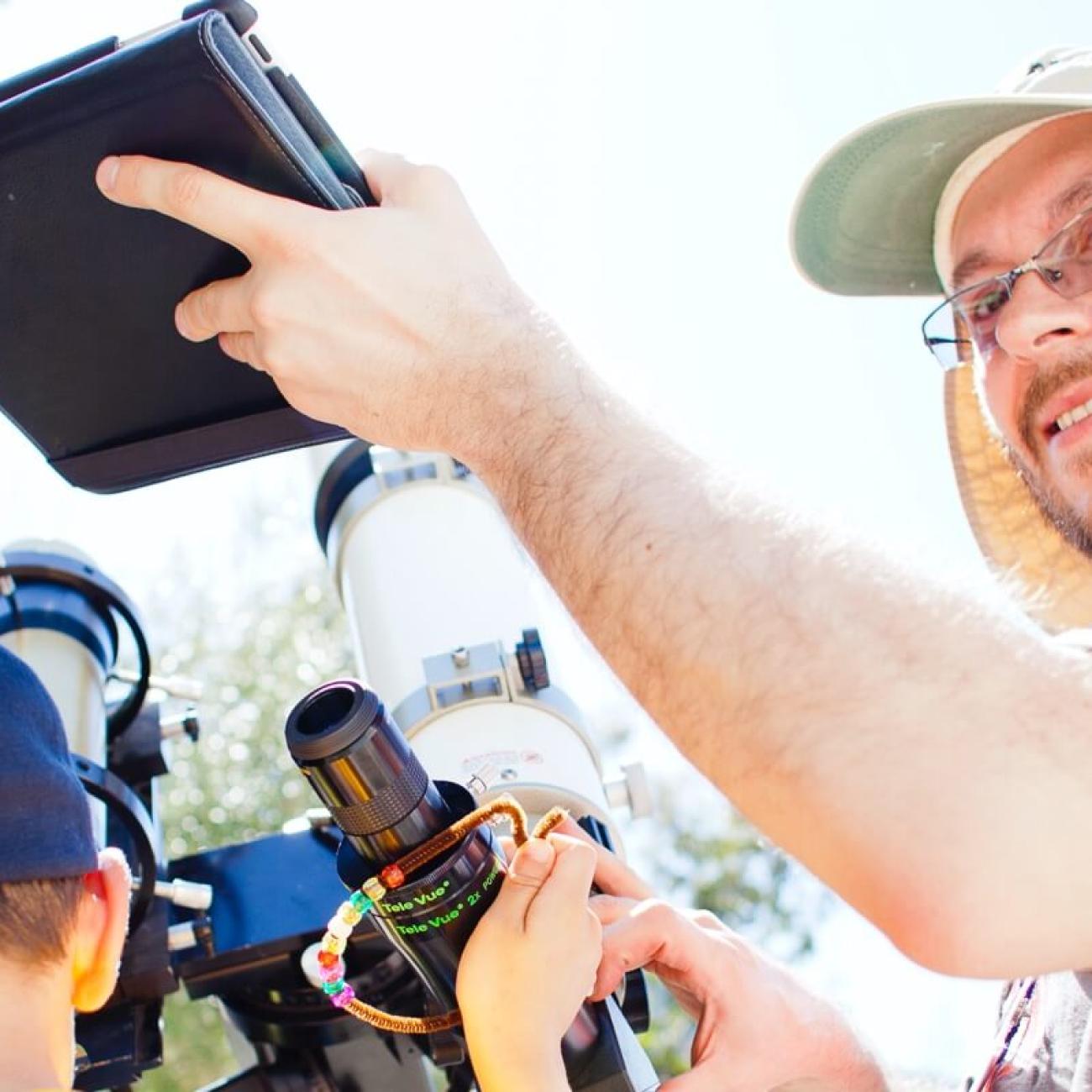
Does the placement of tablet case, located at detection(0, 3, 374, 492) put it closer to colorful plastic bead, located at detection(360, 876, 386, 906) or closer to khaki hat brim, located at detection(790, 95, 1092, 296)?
colorful plastic bead, located at detection(360, 876, 386, 906)

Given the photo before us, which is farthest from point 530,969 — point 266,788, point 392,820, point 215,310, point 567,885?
point 266,788

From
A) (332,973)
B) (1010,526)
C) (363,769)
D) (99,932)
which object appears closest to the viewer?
(363,769)

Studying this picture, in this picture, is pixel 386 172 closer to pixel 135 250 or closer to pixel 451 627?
pixel 135 250

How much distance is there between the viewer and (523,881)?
125 centimetres

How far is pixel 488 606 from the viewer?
213 centimetres

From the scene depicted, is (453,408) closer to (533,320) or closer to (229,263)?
(533,320)

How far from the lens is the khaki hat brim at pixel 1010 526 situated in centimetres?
192

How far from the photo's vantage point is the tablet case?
105 cm

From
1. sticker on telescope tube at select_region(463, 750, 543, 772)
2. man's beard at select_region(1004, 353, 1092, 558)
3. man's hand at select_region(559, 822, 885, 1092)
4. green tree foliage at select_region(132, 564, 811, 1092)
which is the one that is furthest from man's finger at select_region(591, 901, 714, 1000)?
green tree foliage at select_region(132, 564, 811, 1092)

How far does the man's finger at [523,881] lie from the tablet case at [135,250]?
1.73ft

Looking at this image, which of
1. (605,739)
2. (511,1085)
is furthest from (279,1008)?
(605,739)

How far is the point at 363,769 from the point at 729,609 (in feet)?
1.43

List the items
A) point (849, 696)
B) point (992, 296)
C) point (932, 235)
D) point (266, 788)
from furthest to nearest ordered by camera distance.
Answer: point (266, 788)
point (932, 235)
point (992, 296)
point (849, 696)

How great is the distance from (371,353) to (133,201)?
0.25 metres
